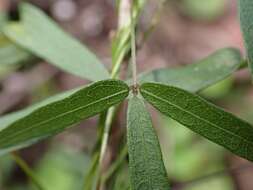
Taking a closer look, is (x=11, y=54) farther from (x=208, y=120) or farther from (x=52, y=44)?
(x=208, y=120)

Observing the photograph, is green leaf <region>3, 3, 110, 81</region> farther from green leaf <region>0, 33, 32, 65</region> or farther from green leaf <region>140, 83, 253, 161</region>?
green leaf <region>140, 83, 253, 161</region>

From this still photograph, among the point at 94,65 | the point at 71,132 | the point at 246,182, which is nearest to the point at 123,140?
the point at 94,65

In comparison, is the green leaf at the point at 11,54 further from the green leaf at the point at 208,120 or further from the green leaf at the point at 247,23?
the green leaf at the point at 247,23

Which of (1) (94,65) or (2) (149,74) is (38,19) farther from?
(2) (149,74)

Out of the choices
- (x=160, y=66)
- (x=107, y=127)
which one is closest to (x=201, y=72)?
(x=107, y=127)

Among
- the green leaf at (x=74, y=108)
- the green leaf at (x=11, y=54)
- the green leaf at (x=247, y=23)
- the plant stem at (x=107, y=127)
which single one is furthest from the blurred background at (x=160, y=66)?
the green leaf at (x=247, y=23)
